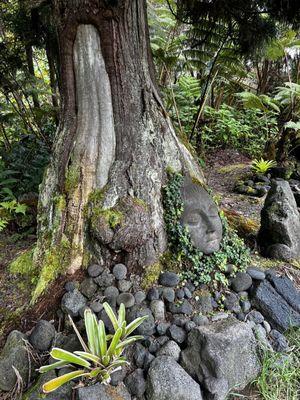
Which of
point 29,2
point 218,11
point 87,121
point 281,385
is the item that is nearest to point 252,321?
point 281,385

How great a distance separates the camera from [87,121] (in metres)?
2.50

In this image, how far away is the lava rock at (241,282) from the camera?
251cm

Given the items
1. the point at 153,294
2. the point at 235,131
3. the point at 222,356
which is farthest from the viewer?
the point at 235,131

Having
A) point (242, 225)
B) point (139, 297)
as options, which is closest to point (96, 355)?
point (139, 297)

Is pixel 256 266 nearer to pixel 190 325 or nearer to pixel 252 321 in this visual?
pixel 252 321

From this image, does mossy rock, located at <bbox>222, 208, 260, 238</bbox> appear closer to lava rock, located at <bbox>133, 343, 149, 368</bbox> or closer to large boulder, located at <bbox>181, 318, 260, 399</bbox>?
large boulder, located at <bbox>181, 318, 260, 399</bbox>

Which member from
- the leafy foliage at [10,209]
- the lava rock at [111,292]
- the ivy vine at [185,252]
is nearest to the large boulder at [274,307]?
the ivy vine at [185,252]

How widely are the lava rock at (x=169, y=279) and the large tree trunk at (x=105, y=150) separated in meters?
0.18

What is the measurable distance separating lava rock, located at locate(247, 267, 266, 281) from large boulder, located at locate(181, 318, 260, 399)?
54 cm

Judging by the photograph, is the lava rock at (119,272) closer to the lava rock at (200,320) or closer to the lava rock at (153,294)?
the lava rock at (153,294)

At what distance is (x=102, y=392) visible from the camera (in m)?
1.76

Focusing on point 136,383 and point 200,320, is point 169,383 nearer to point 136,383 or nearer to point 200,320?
point 136,383

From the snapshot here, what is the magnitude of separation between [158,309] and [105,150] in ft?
4.40

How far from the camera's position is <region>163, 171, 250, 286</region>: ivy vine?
8.15ft
